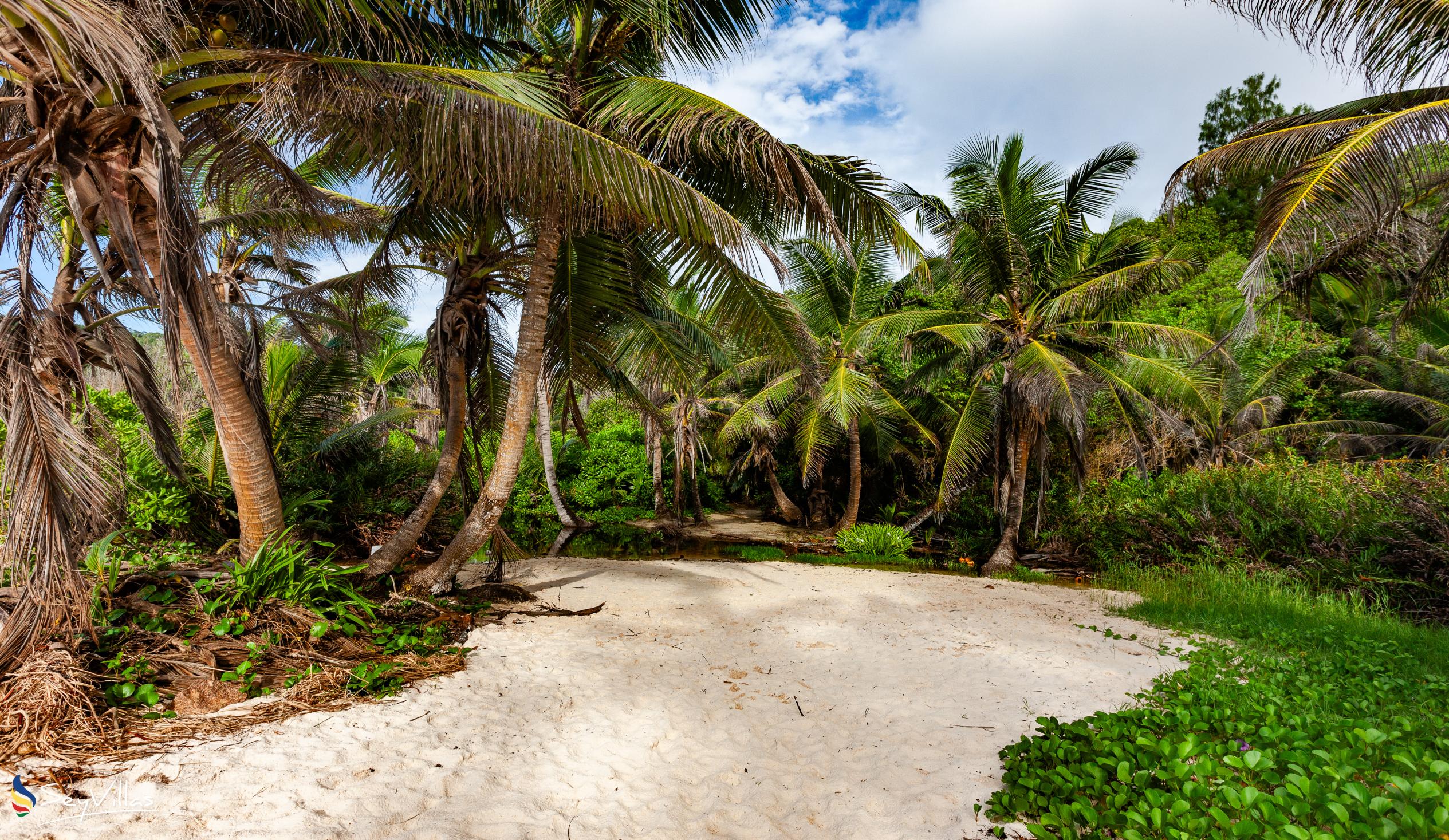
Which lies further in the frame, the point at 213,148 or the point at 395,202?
the point at 395,202


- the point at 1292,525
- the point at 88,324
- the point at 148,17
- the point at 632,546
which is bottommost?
the point at 632,546

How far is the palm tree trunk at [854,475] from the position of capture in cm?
1600

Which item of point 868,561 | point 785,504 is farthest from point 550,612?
point 785,504

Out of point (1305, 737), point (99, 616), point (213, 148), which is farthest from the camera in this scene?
point (213, 148)

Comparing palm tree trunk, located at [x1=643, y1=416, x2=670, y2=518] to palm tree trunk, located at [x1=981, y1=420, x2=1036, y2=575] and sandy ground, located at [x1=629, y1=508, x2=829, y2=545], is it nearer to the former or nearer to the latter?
sandy ground, located at [x1=629, y1=508, x2=829, y2=545]

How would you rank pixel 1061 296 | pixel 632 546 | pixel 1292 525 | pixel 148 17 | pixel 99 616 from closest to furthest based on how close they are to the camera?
pixel 148 17, pixel 99 616, pixel 1292 525, pixel 1061 296, pixel 632 546

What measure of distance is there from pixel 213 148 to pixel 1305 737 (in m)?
8.14

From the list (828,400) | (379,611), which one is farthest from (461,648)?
(828,400)

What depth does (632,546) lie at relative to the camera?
581 inches

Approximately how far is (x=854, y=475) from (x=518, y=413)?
446 inches

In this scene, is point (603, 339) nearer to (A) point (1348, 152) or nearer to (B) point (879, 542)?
(A) point (1348, 152)

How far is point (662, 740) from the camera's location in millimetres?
4027

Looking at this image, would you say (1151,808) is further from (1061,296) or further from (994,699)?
(1061,296)

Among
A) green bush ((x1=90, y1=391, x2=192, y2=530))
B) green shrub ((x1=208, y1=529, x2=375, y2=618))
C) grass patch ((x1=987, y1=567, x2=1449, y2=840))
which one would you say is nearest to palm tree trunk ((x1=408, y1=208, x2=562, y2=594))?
green shrub ((x1=208, y1=529, x2=375, y2=618))
